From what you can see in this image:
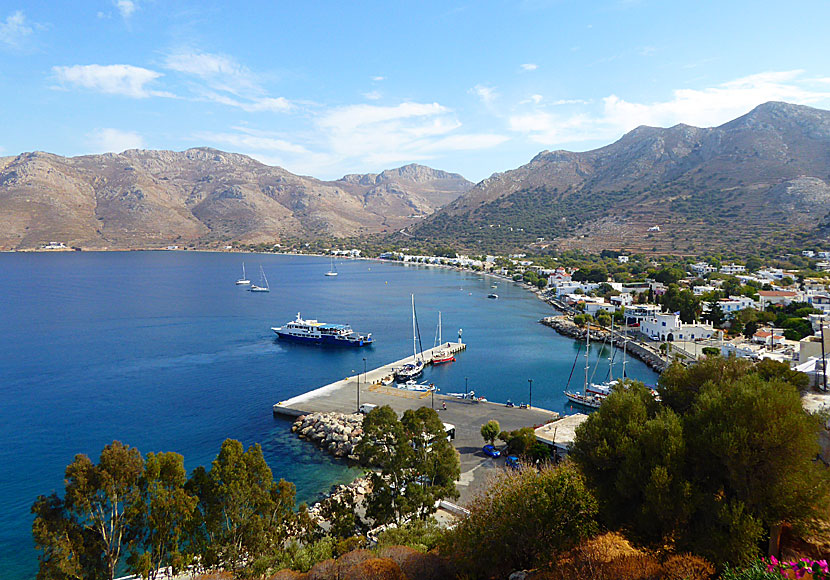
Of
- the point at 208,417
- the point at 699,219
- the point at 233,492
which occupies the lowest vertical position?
the point at 208,417

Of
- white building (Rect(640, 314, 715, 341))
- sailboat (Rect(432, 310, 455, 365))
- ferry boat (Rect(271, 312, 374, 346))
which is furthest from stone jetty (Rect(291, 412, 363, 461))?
white building (Rect(640, 314, 715, 341))

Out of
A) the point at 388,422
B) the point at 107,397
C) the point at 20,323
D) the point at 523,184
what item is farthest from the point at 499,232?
the point at 388,422

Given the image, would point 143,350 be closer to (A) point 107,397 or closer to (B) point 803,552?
(A) point 107,397

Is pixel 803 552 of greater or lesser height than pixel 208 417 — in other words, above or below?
above

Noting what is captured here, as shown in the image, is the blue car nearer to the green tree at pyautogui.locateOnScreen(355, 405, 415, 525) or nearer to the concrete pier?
the green tree at pyautogui.locateOnScreen(355, 405, 415, 525)

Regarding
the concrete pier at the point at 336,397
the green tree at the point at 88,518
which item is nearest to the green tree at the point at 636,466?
the green tree at the point at 88,518

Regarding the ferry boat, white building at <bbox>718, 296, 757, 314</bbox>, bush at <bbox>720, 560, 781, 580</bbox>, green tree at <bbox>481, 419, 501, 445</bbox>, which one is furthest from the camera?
white building at <bbox>718, 296, 757, 314</bbox>

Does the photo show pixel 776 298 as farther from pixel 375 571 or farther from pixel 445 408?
pixel 375 571
